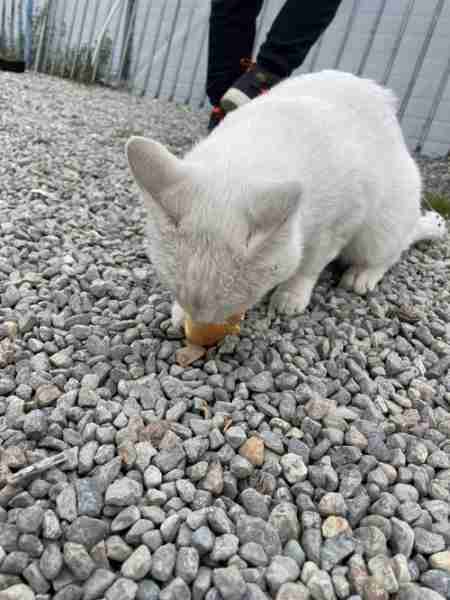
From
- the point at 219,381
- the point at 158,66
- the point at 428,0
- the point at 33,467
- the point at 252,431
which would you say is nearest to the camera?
the point at 33,467

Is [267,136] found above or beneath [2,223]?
above

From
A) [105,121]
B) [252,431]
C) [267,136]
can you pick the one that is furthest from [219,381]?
[105,121]

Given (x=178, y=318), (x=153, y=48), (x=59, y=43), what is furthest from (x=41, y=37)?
(x=178, y=318)

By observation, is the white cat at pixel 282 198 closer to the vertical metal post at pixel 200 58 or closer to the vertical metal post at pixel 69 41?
the vertical metal post at pixel 200 58

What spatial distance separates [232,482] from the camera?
4.88ft

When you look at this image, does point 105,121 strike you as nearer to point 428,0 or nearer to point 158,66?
point 158,66

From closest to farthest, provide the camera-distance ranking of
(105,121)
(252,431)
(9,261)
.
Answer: (252,431) → (9,261) → (105,121)

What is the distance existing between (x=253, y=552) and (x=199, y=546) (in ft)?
0.45

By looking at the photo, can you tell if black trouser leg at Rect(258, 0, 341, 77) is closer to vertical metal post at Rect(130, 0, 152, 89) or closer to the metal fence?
the metal fence

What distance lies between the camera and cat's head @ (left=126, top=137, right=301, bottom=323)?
1.53m

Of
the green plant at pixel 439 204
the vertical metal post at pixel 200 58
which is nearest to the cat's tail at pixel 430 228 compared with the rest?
the green plant at pixel 439 204

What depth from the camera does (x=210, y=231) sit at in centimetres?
155

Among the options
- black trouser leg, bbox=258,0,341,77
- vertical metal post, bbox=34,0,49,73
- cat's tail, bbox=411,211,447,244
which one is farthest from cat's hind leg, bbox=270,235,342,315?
vertical metal post, bbox=34,0,49,73

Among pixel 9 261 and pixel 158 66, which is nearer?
pixel 9 261
